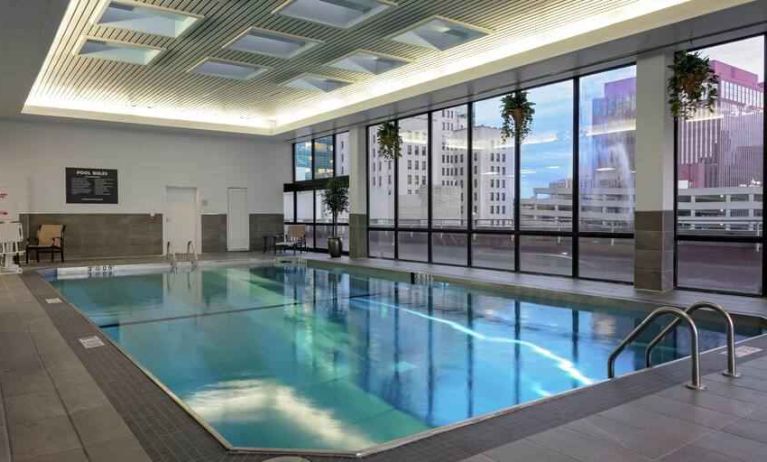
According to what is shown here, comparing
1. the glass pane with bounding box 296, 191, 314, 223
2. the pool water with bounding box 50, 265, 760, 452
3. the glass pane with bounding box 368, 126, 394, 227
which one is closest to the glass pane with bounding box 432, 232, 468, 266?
the glass pane with bounding box 368, 126, 394, 227

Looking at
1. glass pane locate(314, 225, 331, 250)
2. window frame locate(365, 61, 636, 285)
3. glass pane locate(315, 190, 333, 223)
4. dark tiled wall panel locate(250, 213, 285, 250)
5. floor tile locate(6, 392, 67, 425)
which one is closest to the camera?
floor tile locate(6, 392, 67, 425)

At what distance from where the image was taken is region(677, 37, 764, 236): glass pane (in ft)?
21.3

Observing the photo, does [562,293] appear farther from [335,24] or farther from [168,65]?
[168,65]

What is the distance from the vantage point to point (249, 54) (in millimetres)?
7887

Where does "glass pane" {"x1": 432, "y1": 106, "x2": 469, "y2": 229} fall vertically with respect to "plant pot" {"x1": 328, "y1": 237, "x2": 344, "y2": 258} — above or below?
above

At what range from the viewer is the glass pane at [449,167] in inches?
406

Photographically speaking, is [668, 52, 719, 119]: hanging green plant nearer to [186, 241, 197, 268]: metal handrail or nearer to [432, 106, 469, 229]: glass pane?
[432, 106, 469, 229]: glass pane

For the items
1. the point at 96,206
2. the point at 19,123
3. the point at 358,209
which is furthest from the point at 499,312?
the point at 19,123

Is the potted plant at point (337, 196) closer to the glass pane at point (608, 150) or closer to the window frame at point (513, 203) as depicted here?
the window frame at point (513, 203)

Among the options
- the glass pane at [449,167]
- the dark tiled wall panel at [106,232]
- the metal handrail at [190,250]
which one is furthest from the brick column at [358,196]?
the dark tiled wall panel at [106,232]

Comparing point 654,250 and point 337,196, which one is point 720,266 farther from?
point 337,196

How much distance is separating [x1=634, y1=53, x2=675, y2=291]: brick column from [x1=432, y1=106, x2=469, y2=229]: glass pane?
12.0 ft

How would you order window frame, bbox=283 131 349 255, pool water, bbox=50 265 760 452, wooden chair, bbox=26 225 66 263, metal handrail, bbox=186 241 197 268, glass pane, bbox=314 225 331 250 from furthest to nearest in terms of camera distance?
glass pane, bbox=314 225 331 250, window frame, bbox=283 131 349 255, metal handrail, bbox=186 241 197 268, wooden chair, bbox=26 225 66 263, pool water, bbox=50 265 760 452

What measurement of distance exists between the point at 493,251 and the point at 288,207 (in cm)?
759
